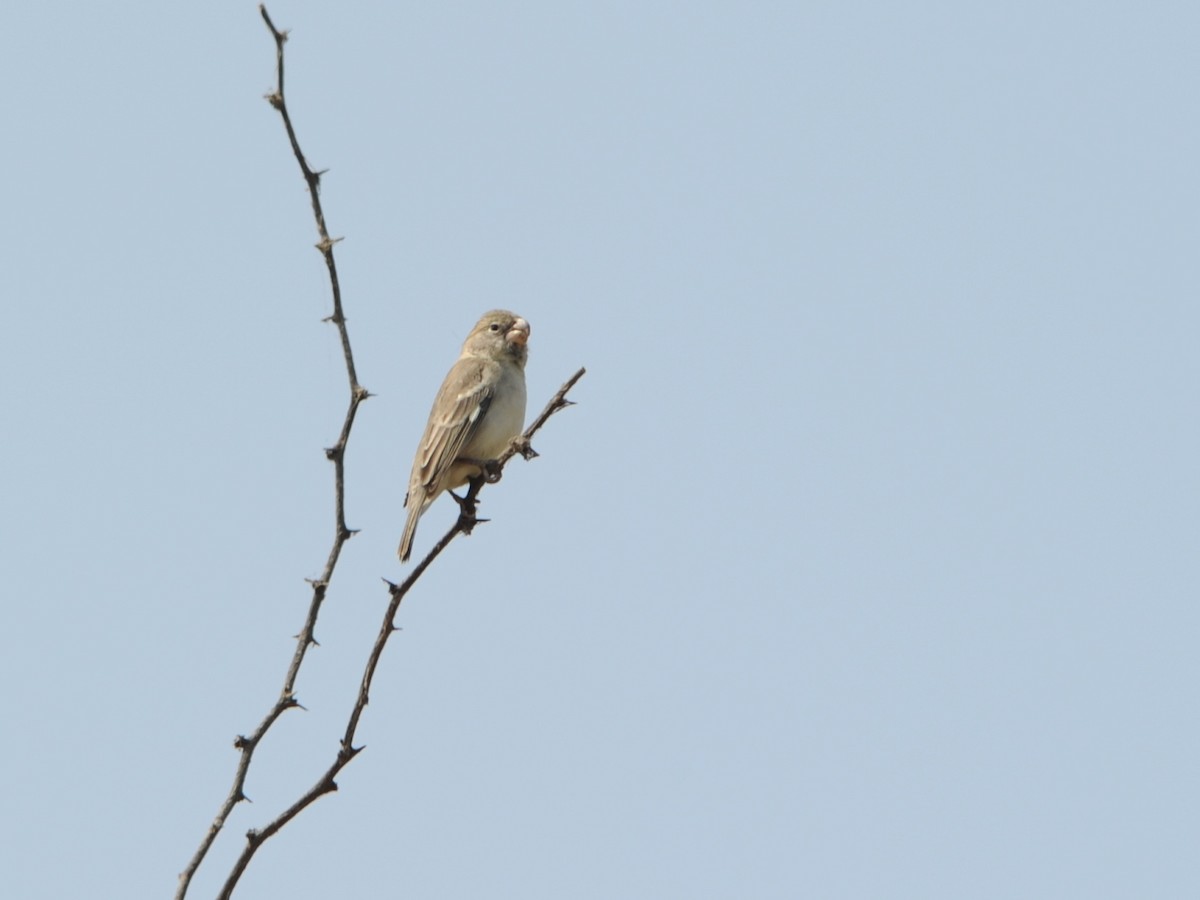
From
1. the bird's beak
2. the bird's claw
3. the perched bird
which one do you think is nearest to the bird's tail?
the perched bird

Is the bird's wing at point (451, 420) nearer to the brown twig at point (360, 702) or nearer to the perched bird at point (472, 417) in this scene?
the perched bird at point (472, 417)

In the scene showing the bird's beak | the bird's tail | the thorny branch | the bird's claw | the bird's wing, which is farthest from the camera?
the bird's beak

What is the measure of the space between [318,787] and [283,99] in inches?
67.9

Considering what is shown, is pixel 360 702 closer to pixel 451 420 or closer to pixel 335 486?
pixel 335 486

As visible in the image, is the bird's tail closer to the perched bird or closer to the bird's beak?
the perched bird

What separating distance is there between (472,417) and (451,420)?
133 mm

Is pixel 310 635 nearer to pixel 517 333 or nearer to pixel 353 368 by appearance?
pixel 353 368

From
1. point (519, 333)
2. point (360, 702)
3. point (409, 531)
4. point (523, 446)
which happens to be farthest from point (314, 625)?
point (519, 333)

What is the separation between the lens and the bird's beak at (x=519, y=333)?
10.1m

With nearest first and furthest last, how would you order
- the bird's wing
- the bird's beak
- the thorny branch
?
1. the thorny branch
2. the bird's wing
3. the bird's beak

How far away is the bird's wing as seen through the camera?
370 inches

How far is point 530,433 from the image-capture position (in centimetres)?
482

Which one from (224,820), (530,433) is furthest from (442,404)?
(224,820)

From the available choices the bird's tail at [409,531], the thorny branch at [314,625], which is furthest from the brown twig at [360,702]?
the bird's tail at [409,531]
